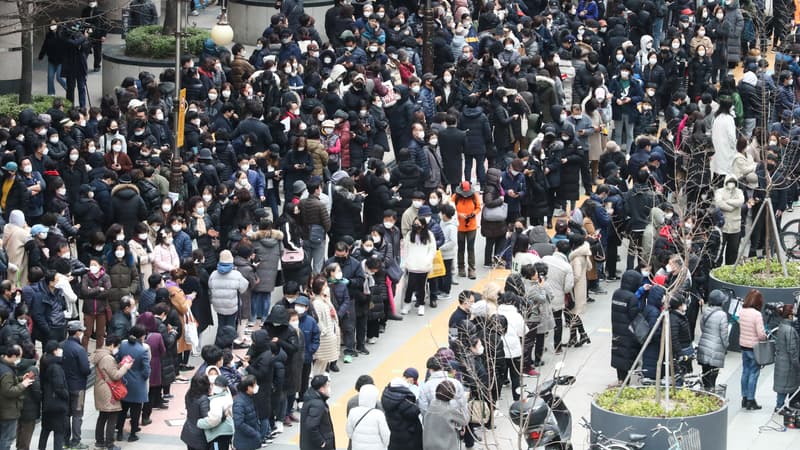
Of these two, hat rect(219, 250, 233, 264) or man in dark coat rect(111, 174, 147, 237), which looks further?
man in dark coat rect(111, 174, 147, 237)

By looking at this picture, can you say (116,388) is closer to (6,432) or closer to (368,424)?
(6,432)

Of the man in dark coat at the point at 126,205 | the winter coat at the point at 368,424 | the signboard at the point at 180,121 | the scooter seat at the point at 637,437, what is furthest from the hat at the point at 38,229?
the scooter seat at the point at 637,437

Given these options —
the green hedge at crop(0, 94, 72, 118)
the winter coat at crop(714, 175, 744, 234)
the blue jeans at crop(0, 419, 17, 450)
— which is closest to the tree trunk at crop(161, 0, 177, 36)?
the green hedge at crop(0, 94, 72, 118)

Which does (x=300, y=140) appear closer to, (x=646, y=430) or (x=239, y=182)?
(x=239, y=182)

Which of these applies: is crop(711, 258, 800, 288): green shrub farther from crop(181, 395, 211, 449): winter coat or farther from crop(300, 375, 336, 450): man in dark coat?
crop(181, 395, 211, 449): winter coat

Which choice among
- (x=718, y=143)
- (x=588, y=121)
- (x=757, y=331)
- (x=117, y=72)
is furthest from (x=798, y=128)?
(x=117, y=72)

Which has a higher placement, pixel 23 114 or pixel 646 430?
pixel 23 114

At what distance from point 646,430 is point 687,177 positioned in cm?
939

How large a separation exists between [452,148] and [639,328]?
7363 millimetres

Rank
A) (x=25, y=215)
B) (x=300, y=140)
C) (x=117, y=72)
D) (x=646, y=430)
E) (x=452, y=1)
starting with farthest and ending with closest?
(x=452, y=1) < (x=117, y=72) < (x=300, y=140) < (x=25, y=215) < (x=646, y=430)

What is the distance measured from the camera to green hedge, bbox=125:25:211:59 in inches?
1427

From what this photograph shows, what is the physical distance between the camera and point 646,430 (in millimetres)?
22172

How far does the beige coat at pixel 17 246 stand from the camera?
25.4 metres

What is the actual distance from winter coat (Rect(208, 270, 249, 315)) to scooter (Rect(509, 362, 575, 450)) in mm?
4750
